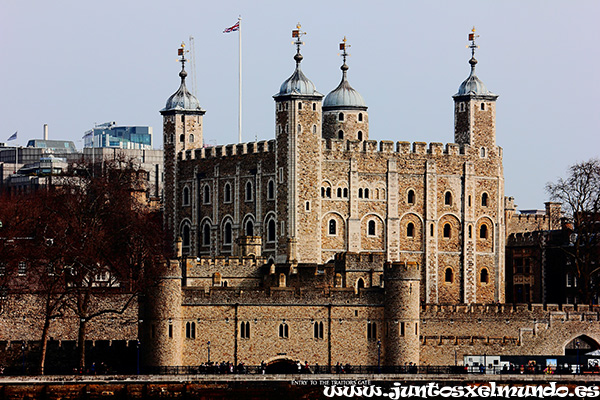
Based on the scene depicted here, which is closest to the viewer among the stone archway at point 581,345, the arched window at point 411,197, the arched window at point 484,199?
the stone archway at point 581,345

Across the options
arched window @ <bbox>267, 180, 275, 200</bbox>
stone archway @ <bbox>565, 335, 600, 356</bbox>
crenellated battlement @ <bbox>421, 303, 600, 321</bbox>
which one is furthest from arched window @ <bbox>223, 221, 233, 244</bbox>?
stone archway @ <bbox>565, 335, 600, 356</bbox>

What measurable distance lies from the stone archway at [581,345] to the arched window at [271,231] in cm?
2354

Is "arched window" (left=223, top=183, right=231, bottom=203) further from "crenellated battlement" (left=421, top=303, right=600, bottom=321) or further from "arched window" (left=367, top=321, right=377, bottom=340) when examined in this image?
"arched window" (left=367, top=321, right=377, bottom=340)

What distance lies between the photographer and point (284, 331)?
3615 inches

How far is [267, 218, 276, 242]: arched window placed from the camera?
380ft

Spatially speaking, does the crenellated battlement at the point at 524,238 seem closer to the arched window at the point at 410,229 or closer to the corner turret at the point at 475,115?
the corner turret at the point at 475,115

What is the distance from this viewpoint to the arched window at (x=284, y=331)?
9175cm

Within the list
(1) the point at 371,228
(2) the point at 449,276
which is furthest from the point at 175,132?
(2) the point at 449,276

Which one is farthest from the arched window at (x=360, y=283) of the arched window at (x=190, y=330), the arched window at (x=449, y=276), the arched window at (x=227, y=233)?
the arched window at (x=227, y=233)

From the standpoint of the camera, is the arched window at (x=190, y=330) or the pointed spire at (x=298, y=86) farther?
the pointed spire at (x=298, y=86)

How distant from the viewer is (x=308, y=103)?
376 feet

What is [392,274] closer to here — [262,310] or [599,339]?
[262,310]

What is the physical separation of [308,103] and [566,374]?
31.5 metres

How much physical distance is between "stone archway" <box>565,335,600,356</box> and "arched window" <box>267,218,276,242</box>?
77.2 ft
